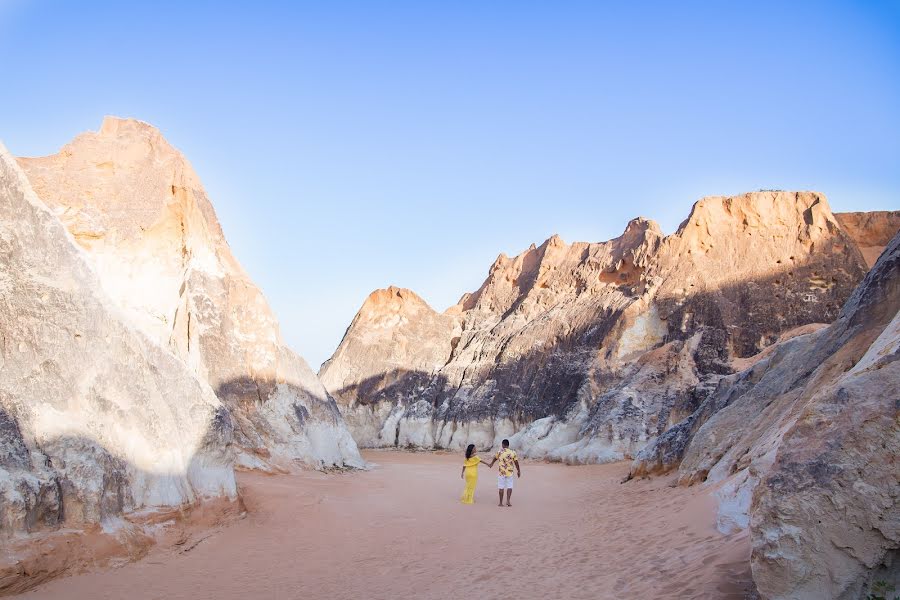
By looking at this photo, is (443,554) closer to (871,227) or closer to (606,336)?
(606,336)

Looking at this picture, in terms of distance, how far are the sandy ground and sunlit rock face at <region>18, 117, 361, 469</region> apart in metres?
6.06

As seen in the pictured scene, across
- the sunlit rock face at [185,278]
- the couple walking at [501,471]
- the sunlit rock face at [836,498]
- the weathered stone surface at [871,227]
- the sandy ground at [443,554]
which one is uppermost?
the weathered stone surface at [871,227]

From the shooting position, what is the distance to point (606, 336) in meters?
31.7

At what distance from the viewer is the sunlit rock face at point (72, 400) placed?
588 cm

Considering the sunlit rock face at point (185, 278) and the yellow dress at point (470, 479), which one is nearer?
the yellow dress at point (470, 479)

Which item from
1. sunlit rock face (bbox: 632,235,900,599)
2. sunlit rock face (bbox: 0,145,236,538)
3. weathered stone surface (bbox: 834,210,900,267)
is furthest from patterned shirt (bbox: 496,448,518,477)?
weathered stone surface (bbox: 834,210,900,267)

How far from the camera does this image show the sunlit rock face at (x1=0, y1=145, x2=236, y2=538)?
5883 mm

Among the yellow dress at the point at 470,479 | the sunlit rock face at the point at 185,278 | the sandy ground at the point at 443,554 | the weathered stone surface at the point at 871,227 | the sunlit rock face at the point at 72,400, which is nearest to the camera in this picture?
the sandy ground at the point at 443,554

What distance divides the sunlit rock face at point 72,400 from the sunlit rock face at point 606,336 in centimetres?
1760

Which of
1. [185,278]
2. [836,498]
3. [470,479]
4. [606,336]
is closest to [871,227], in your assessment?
[606,336]

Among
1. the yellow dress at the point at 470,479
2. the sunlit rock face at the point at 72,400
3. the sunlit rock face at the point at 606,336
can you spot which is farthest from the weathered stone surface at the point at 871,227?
the sunlit rock face at the point at 72,400

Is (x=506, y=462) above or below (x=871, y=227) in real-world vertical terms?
below

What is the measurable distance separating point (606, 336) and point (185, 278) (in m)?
21.5

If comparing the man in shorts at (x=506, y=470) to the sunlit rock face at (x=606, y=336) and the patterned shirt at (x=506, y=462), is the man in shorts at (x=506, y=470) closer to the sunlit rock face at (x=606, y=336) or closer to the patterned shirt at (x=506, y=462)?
the patterned shirt at (x=506, y=462)
